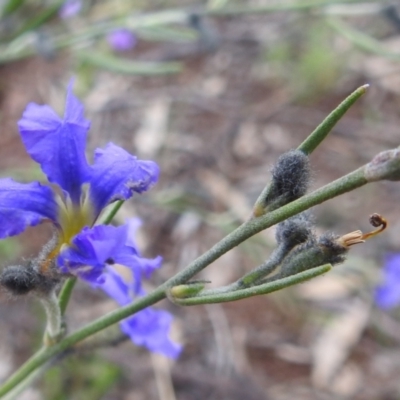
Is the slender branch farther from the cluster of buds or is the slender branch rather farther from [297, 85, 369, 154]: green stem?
[297, 85, 369, 154]: green stem

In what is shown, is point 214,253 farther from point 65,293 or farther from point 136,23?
point 136,23

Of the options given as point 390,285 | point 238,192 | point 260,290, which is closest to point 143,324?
point 260,290

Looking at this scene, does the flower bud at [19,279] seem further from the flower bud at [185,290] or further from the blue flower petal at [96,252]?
the flower bud at [185,290]

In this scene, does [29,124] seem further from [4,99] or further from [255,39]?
[255,39]

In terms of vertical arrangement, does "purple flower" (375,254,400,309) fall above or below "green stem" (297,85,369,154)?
above

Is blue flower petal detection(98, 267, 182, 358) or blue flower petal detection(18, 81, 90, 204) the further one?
blue flower petal detection(98, 267, 182, 358)

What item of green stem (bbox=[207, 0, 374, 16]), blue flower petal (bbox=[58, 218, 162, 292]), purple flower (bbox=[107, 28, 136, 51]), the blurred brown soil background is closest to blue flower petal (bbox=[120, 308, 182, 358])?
blue flower petal (bbox=[58, 218, 162, 292])
